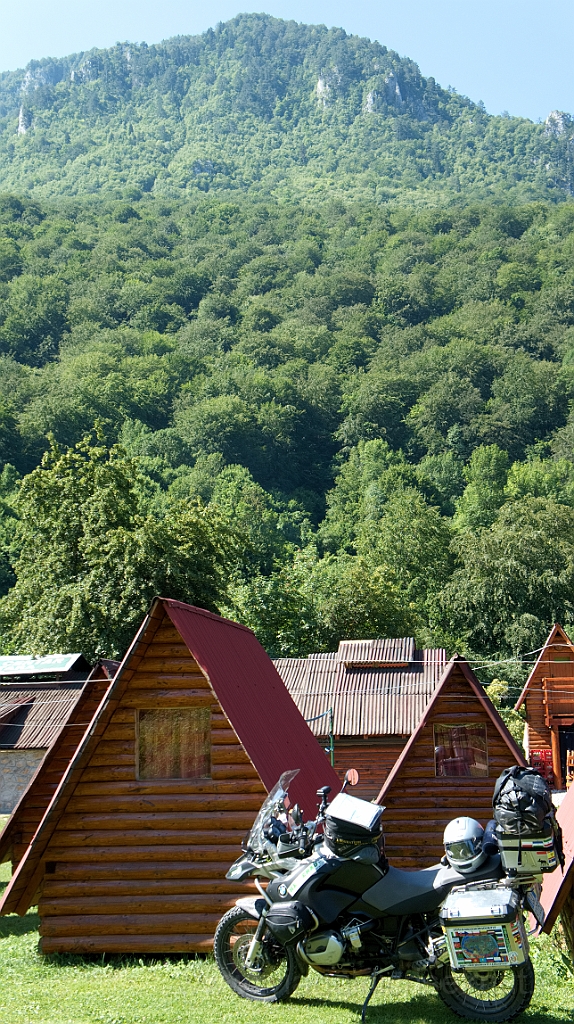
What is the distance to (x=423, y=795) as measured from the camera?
1590 centimetres

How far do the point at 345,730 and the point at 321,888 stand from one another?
65.8ft

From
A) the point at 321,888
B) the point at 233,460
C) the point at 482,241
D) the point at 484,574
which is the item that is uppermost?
the point at 482,241

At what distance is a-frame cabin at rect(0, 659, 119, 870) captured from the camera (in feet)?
52.9

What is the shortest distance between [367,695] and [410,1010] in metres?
21.3

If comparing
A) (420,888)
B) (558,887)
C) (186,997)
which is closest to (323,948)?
(420,888)

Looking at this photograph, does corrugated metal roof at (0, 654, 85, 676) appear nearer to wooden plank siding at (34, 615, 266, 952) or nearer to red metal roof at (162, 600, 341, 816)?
red metal roof at (162, 600, 341, 816)

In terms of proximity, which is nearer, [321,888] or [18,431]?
[321,888]

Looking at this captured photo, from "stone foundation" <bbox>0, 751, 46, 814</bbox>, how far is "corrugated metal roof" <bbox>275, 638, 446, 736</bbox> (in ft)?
25.6

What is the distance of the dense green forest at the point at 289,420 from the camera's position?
45188 mm

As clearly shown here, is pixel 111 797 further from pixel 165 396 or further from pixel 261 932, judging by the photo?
pixel 165 396

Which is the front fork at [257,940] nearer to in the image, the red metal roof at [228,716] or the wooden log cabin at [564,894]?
the red metal roof at [228,716]

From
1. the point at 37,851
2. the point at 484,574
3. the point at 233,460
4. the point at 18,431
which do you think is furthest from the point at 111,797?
the point at 233,460

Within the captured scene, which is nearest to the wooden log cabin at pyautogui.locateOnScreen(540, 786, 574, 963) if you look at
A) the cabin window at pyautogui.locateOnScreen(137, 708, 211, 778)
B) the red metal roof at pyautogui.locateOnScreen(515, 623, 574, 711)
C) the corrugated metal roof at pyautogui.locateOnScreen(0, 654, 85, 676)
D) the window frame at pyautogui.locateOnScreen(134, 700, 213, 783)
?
the cabin window at pyautogui.locateOnScreen(137, 708, 211, 778)

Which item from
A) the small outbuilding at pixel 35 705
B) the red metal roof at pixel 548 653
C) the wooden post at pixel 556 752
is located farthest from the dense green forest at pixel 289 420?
the small outbuilding at pixel 35 705
